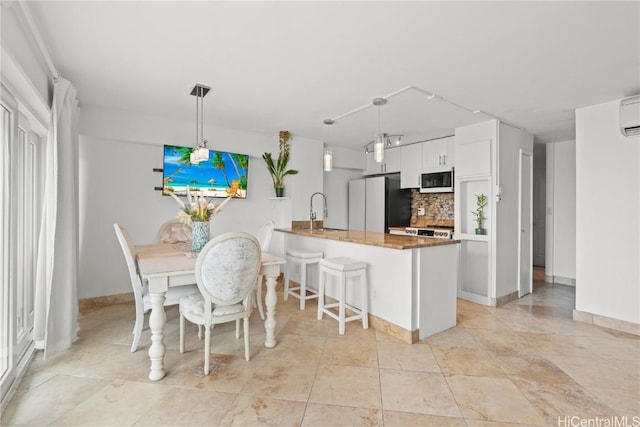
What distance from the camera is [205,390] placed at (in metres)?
1.99

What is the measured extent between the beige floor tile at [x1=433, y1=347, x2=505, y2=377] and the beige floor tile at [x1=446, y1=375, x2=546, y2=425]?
3.2 inches

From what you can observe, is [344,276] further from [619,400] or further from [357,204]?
[357,204]

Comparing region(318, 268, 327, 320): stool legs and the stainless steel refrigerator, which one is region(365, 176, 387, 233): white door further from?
region(318, 268, 327, 320): stool legs

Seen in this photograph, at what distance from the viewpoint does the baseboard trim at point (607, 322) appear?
9.93 ft

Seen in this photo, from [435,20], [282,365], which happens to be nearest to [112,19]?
[435,20]

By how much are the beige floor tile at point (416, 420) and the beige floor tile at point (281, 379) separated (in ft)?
1.71

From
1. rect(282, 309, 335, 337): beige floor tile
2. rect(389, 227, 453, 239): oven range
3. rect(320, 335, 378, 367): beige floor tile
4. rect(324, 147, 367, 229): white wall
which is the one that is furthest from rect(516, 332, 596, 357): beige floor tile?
rect(324, 147, 367, 229): white wall

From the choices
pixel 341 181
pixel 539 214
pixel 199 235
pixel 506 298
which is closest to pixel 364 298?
pixel 199 235

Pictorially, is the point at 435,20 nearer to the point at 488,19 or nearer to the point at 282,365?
the point at 488,19

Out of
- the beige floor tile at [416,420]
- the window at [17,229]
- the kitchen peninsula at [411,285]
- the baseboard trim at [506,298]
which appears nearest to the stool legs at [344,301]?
the kitchen peninsula at [411,285]

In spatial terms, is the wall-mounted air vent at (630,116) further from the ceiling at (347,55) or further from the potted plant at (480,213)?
the potted plant at (480,213)

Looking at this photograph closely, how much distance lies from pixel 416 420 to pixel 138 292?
2.15 metres

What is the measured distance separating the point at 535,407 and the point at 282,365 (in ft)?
5.42

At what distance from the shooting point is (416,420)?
1.73 metres
